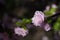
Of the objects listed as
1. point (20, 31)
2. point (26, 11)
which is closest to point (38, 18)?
point (20, 31)

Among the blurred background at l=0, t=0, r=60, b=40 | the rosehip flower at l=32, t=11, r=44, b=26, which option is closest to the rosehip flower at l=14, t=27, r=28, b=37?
the rosehip flower at l=32, t=11, r=44, b=26

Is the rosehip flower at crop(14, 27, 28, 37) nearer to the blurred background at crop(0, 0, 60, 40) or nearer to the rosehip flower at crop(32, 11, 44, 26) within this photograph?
the rosehip flower at crop(32, 11, 44, 26)

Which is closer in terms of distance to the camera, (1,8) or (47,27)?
(47,27)

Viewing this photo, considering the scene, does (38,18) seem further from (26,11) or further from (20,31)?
(26,11)

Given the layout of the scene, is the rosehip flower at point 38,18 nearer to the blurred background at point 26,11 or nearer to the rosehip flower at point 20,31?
the rosehip flower at point 20,31

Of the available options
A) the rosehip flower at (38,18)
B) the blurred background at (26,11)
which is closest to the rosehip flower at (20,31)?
the rosehip flower at (38,18)

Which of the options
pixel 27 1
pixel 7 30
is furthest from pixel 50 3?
pixel 7 30

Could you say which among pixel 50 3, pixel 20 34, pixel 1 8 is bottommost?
pixel 20 34

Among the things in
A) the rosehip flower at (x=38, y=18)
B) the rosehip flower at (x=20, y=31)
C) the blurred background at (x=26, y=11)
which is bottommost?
the rosehip flower at (x=20, y=31)

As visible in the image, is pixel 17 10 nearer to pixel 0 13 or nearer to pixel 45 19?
pixel 0 13
